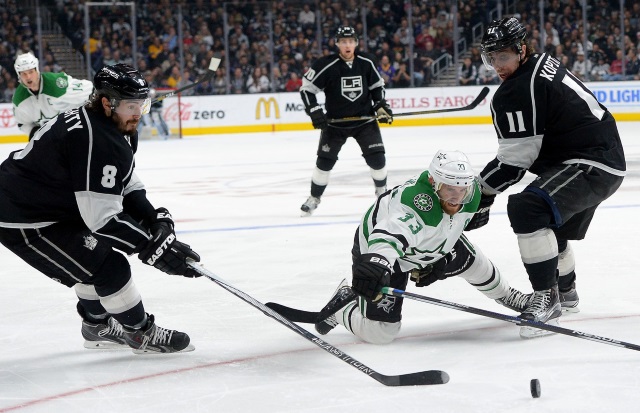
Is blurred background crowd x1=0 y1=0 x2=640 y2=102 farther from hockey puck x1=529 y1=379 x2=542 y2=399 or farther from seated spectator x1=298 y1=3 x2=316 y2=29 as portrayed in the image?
hockey puck x1=529 y1=379 x2=542 y2=399

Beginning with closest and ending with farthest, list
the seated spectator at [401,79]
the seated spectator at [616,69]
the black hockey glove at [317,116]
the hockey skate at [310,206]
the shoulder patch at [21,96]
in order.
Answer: the shoulder patch at [21,96] < the hockey skate at [310,206] < the black hockey glove at [317,116] < the seated spectator at [616,69] < the seated spectator at [401,79]

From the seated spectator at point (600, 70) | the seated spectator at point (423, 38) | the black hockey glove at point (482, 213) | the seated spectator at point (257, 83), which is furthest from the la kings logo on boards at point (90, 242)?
the seated spectator at point (423, 38)

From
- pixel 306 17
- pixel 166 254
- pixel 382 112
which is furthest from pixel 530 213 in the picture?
pixel 306 17

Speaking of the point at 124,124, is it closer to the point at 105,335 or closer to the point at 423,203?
the point at 105,335

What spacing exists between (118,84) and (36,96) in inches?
136

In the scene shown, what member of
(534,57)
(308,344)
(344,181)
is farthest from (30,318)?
(344,181)

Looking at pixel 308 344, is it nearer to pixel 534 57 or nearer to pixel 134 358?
pixel 134 358

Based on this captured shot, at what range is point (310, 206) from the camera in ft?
19.7

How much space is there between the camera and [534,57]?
3.14 metres

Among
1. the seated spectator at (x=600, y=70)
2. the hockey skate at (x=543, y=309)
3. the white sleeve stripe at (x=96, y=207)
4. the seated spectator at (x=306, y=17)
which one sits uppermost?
the white sleeve stripe at (x=96, y=207)

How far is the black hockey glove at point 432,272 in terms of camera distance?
2967 millimetres

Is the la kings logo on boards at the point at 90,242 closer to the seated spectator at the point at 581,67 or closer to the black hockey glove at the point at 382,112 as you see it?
the black hockey glove at the point at 382,112

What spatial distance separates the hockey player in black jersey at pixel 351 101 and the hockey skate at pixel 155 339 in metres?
3.46

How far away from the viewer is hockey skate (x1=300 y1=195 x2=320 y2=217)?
596cm
